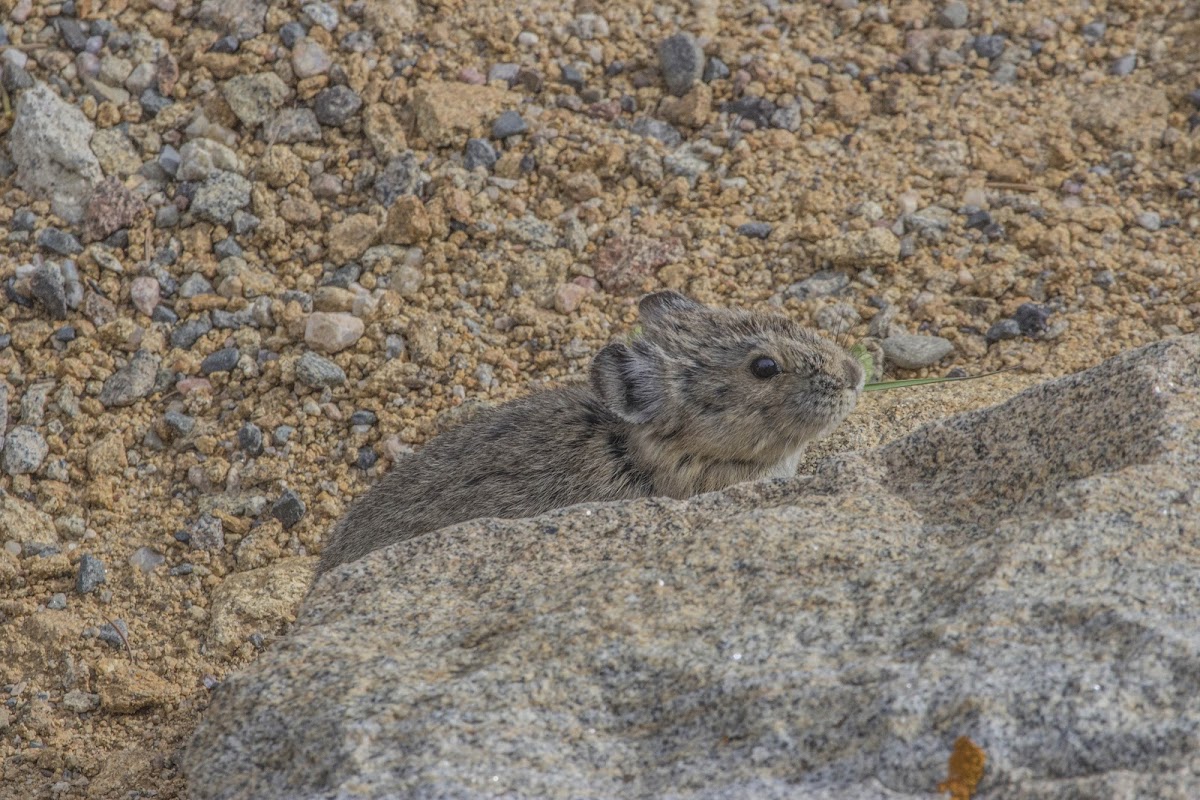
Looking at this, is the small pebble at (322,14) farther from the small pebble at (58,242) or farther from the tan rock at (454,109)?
the small pebble at (58,242)

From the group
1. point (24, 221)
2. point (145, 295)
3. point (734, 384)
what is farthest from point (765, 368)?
point (24, 221)

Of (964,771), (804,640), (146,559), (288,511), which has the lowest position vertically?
(146,559)

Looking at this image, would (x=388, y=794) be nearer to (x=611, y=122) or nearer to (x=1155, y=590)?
(x=1155, y=590)

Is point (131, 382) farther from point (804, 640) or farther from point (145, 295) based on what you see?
point (804, 640)

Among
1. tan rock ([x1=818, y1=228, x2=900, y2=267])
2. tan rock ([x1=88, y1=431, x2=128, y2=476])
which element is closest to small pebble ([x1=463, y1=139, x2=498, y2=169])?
tan rock ([x1=818, y1=228, x2=900, y2=267])

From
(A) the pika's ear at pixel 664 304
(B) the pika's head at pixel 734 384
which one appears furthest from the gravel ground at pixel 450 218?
(B) the pika's head at pixel 734 384

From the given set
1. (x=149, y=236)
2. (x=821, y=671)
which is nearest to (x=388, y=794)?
(x=821, y=671)
